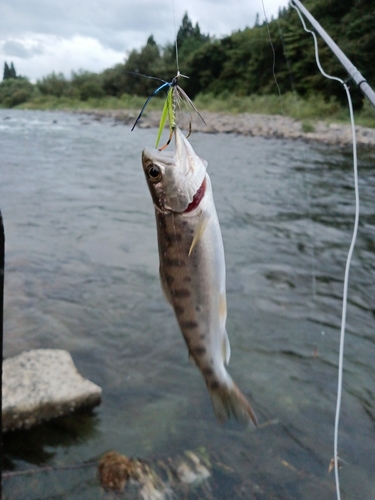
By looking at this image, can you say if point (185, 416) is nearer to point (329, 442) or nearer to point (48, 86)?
point (329, 442)

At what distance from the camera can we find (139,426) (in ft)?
11.0

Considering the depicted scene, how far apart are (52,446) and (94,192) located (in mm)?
7860

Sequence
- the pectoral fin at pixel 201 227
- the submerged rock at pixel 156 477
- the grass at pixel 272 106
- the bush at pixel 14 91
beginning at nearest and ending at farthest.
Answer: the pectoral fin at pixel 201 227, the submerged rock at pixel 156 477, the grass at pixel 272 106, the bush at pixel 14 91

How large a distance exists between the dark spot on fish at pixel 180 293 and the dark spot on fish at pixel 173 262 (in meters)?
0.10

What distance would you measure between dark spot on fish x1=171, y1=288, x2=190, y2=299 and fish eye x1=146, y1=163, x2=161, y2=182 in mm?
404

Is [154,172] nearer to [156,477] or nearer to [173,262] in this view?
[173,262]

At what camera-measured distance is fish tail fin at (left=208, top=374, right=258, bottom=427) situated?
6.42ft

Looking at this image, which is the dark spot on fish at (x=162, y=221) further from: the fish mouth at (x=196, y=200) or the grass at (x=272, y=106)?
the grass at (x=272, y=106)

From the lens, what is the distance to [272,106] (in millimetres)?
30766

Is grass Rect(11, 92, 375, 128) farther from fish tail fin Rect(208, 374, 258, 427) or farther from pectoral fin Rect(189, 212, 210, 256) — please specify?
pectoral fin Rect(189, 212, 210, 256)

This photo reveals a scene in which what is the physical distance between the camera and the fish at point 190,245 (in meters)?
1.65

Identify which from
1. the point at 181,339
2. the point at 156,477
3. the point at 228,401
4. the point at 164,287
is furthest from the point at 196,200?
the point at 181,339

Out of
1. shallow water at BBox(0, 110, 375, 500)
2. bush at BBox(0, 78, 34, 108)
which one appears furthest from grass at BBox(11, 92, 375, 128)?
shallow water at BBox(0, 110, 375, 500)

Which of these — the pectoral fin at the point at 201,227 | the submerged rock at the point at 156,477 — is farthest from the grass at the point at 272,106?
the pectoral fin at the point at 201,227
